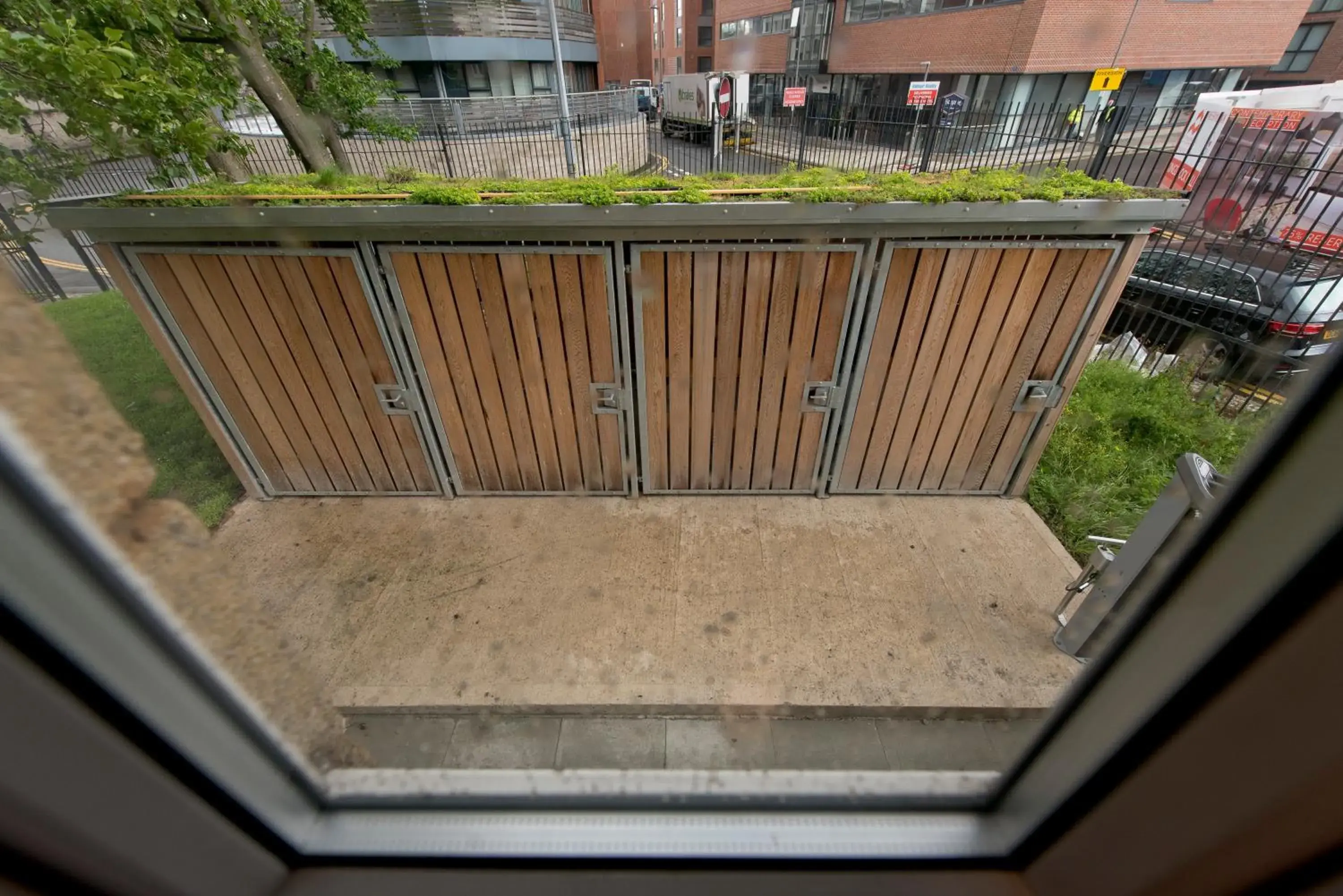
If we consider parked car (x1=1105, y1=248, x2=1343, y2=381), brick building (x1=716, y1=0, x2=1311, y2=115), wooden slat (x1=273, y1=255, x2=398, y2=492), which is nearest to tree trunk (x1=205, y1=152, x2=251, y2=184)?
wooden slat (x1=273, y1=255, x2=398, y2=492)

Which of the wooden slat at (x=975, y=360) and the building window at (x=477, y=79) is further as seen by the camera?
the building window at (x=477, y=79)

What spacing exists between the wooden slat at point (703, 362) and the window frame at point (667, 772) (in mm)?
2444

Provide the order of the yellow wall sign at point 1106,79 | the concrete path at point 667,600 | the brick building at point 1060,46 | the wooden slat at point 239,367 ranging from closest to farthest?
the concrete path at point 667,600 < the wooden slat at point 239,367 < the yellow wall sign at point 1106,79 < the brick building at point 1060,46

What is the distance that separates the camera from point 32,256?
919mm

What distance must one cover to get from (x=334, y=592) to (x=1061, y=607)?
146 inches

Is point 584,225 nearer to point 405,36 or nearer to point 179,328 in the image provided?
Result: point 179,328

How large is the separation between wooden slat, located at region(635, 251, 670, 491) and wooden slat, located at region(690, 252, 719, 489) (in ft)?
0.52

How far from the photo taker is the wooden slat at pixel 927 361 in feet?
9.24

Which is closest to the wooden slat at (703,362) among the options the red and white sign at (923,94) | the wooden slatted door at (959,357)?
the wooden slatted door at (959,357)

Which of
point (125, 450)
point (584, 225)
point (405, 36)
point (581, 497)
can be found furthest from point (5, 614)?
point (405, 36)

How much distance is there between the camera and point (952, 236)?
2.72 metres

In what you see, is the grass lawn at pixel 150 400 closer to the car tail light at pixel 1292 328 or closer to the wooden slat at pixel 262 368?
the wooden slat at pixel 262 368

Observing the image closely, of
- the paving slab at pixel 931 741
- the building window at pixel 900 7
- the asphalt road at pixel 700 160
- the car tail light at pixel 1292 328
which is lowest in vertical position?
the paving slab at pixel 931 741

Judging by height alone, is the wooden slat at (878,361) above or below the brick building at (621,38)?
below
